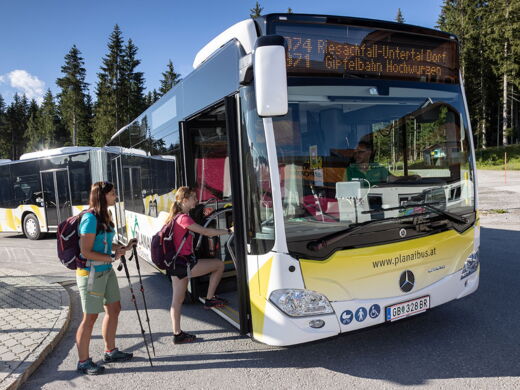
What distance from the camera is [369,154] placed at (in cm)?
381

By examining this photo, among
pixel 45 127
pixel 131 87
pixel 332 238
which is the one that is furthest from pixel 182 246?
pixel 45 127

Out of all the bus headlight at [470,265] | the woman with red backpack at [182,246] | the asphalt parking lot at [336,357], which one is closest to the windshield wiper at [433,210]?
the bus headlight at [470,265]

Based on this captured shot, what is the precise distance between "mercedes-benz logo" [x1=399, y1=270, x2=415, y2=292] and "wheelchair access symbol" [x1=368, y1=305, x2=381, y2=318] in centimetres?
31

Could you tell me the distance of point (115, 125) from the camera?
157ft

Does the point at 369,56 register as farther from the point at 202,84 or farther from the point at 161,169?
the point at 161,169

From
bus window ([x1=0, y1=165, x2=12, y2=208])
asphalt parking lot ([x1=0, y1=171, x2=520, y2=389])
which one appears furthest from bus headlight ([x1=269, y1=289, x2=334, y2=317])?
bus window ([x1=0, y1=165, x2=12, y2=208])

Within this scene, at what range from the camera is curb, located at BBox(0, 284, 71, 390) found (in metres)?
3.57

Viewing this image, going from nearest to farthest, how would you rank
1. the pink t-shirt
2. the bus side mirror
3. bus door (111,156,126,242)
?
1. the bus side mirror
2. the pink t-shirt
3. bus door (111,156,126,242)

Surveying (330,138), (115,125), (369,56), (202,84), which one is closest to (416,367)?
(330,138)

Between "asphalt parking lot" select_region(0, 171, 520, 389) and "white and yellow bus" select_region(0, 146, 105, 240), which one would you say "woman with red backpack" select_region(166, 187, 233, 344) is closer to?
"asphalt parking lot" select_region(0, 171, 520, 389)

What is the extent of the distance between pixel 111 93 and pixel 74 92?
744 cm

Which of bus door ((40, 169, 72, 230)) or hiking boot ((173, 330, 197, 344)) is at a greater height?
bus door ((40, 169, 72, 230))

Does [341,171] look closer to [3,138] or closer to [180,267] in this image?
[180,267]

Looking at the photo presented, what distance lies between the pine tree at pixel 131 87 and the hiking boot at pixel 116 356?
47.9 m
